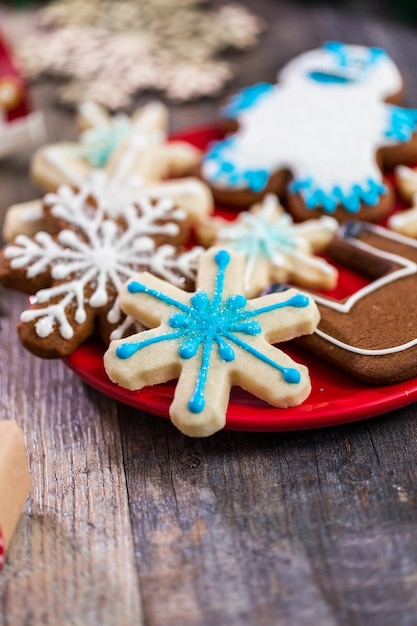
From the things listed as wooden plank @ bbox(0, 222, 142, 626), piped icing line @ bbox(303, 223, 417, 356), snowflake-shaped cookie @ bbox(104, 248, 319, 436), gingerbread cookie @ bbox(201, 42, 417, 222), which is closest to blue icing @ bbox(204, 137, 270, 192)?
gingerbread cookie @ bbox(201, 42, 417, 222)

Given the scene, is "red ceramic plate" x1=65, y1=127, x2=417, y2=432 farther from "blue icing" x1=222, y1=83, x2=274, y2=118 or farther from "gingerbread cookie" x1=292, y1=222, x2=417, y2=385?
"blue icing" x1=222, y1=83, x2=274, y2=118

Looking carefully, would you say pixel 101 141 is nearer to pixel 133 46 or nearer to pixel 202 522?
pixel 133 46

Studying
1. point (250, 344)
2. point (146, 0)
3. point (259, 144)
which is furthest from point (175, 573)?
point (146, 0)

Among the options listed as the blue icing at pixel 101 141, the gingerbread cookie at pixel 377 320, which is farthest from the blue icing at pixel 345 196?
the blue icing at pixel 101 141

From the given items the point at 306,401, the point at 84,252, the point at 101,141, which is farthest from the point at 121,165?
the point at 306,401

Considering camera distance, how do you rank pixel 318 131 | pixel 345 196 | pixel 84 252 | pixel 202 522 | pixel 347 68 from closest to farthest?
1. pixel 202 522
2. pixel 84 252
3. pixel 345 196
4. pixel 318 131
5. pixel 347 68

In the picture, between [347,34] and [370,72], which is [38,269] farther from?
[347,34]
